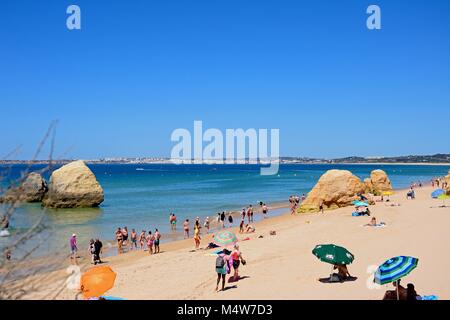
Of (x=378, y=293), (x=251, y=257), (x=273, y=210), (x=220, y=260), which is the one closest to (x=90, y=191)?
(x=273, y=210)

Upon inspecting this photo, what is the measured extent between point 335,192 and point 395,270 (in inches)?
1011

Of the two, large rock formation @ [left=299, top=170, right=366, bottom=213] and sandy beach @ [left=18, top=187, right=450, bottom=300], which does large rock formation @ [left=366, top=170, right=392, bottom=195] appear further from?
sandy beach @ [left=18, top=187, right=450, bottom=300]

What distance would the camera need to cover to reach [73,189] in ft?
138

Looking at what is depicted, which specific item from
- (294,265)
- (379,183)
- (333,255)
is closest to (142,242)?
(294,265)

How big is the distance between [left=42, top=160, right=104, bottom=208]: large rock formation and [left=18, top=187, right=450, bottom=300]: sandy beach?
2052 cm

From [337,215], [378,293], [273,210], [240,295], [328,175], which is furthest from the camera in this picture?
[273,210]

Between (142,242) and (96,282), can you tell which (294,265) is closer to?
(96,282)

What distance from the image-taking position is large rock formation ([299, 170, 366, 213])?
34.5 m

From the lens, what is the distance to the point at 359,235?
20469 mm

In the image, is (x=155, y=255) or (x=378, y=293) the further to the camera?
(x=155, y=255)

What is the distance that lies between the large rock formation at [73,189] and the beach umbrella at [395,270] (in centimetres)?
3622

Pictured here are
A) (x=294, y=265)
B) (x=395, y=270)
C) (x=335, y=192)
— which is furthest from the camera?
(x=335, y=192)
